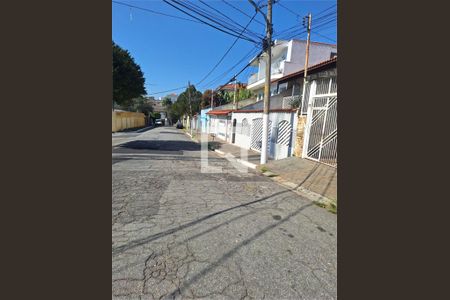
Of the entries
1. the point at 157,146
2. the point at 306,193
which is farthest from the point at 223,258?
the point at 157,146

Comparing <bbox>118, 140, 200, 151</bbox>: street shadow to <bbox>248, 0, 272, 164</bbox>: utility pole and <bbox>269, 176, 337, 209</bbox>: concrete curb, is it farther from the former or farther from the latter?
<bbox>269, 176, 337, 209</bbox>: concrete curb

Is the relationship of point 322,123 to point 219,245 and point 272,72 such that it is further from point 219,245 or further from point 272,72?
point 272,72

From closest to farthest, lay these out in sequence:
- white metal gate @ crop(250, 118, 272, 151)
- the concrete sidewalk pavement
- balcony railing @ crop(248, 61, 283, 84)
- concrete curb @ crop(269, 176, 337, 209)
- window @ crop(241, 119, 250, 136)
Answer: concrete curb @ crop(269, 176, 337, 209), the concrete sidewalk pavement, white metal gate @ crop(250, 118, 272, 151), window @ crop(241, 119, 250, 136), balcony railing @ crop(248, 61, 283, 84)

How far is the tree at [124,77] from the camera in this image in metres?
13.5

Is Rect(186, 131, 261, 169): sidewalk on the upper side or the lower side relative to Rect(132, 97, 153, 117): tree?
lower

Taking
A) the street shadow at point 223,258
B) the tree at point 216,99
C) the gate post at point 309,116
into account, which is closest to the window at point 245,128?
the gate post at point 309,116

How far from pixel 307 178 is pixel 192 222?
436 cm

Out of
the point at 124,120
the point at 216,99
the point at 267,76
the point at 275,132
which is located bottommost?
the point at 275,132

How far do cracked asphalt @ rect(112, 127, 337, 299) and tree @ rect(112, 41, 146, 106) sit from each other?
425 inches

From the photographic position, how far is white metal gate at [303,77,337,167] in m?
7.43

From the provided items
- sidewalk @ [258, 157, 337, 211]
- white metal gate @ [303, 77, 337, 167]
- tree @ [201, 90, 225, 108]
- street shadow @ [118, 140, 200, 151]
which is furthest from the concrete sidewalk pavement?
tree @ [201, 90, 225, 108]

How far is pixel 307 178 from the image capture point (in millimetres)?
6453

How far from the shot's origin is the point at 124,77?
14.0 m

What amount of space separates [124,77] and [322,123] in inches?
492
